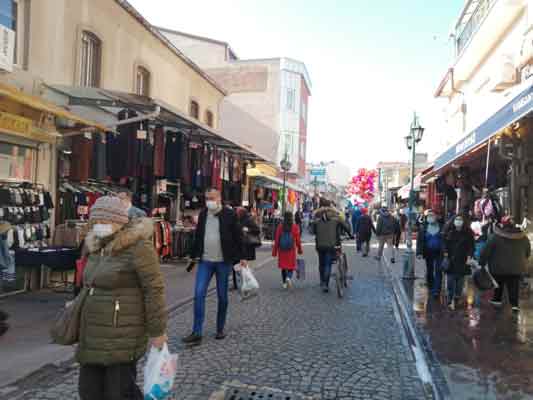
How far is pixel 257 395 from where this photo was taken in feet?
14.8

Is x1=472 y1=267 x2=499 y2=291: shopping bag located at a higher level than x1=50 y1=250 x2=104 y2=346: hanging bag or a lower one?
lower

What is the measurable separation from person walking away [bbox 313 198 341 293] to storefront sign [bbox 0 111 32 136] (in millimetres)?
5645

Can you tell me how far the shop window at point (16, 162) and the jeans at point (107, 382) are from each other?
6443 mm

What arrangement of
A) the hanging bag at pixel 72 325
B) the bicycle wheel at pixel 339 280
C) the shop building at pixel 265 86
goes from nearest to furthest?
1. the hanging bag at pixel 72 325
2. the bicycle wheel at pixel 339 280
3. the shop building at pixel 265 86

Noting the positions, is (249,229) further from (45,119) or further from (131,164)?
(45,119)

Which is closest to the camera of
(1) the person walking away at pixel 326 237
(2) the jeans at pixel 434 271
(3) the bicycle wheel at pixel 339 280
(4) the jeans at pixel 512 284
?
(4) the jeans at pixel 512 284

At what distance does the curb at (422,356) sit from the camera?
479 cm

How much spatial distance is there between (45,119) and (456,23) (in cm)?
1735

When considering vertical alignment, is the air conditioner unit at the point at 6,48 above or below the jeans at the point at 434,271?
above

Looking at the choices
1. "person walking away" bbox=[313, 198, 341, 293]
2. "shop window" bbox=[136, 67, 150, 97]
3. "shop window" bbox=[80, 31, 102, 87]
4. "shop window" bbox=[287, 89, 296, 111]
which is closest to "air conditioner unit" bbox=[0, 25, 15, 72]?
"shop window" bbox=[80, 31, 102, 87]

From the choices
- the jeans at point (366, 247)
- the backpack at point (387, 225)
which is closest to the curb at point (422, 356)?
the backpack at point (387, 225)

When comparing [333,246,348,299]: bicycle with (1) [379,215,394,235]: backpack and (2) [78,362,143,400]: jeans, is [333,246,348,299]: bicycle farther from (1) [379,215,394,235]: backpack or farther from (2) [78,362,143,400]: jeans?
(2) [78,362,143,400]: jeans

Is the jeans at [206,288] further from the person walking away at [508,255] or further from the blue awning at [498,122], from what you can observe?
the person walking away at [508,255]

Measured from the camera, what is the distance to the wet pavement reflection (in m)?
4.91
